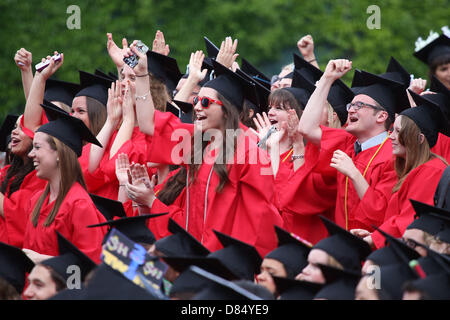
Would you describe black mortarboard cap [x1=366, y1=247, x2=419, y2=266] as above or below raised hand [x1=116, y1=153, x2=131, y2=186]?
below

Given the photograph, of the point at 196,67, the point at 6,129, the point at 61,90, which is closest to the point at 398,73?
the point at 196,67

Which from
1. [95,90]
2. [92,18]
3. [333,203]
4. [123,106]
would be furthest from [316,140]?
[92,18]

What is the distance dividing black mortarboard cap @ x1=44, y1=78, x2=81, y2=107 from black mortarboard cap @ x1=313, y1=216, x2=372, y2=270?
13.8ft

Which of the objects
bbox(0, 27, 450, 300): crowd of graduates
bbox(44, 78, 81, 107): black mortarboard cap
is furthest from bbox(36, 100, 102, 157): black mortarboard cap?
bbox(44, 78, 81, 107): black mortarboard cap

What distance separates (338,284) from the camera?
4770 mm

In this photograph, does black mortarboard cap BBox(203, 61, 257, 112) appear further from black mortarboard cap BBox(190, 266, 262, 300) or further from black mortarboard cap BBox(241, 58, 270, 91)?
black mortarboard cap BBox(241, 58, 270, 91)

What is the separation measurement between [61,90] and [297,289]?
15.1 ft

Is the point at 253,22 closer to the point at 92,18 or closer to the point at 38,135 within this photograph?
the point at 92,18

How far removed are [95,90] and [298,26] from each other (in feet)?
25.6

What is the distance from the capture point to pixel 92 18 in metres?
15.1

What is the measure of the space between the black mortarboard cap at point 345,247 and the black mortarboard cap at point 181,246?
778 mm

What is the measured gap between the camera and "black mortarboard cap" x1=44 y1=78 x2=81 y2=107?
8.60m
